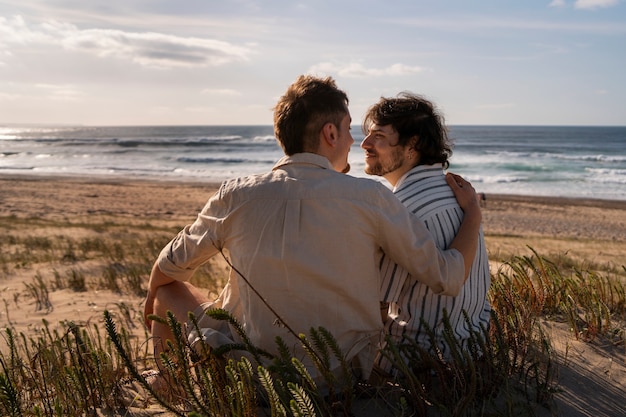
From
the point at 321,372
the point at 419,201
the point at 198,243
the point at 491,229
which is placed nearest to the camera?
the point at 321,372

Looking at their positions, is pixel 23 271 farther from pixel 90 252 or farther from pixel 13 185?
pixel 13 185

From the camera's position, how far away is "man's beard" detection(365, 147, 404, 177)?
124 inches

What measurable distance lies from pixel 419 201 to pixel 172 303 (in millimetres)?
1352

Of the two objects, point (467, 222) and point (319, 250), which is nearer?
point (319, 250)

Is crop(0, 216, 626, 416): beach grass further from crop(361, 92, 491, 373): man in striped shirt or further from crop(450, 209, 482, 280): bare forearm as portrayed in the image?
crop(450, 209, 482, 280): bare forearm

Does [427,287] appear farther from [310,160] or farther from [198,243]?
[198,243]

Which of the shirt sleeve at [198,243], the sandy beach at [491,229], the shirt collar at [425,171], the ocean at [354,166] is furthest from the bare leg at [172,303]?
the ocean at [354,166]

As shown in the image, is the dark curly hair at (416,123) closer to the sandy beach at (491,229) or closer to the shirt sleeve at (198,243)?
the shirt sleeve at (198,243)

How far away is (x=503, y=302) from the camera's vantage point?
12.7ft

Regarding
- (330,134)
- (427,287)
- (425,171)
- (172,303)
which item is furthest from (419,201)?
(172,303)

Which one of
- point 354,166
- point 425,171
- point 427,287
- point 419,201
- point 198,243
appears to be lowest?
point 354,166

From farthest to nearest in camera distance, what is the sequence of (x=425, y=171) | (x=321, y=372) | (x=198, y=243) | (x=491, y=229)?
(x=491, y=229) < (x=425, y=171) < (x=198, y=243) < (x=321, y=372)

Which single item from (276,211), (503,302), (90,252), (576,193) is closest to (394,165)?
(276,211)

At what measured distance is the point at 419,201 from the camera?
299cm
